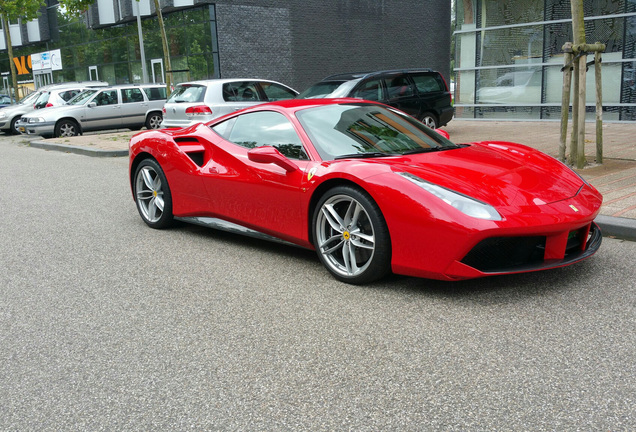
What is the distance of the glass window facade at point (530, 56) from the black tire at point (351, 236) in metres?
13.2

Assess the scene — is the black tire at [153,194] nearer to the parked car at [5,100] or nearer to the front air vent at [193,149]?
the front air vent at [193,149]

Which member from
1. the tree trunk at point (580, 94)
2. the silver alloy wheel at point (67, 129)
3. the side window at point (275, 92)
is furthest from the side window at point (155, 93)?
the tree trunk at point (580, 94)

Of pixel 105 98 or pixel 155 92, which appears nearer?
pixel 105 98

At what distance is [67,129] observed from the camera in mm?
19453

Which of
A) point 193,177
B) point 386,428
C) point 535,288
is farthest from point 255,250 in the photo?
point 386,428

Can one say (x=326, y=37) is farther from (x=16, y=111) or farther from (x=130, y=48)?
(x=16, y=111)

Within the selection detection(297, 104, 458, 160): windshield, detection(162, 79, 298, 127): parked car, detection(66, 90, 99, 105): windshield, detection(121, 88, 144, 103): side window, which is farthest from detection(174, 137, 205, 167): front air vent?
detection(66, 90, 99, 105): windshield

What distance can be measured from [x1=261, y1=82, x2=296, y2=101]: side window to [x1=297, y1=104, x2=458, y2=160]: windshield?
9414 millimetres

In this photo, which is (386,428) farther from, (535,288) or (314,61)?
(314,61)

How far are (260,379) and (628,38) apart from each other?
15.3 meters

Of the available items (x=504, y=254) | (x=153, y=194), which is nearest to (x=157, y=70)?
(x=153, y=194)

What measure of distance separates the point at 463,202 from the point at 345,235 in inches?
35.0

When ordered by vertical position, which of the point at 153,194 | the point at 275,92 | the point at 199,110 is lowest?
the point at 153,194

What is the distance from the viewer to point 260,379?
10.2ft
